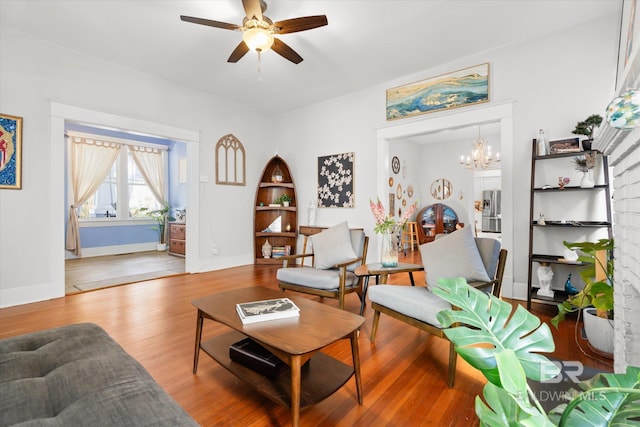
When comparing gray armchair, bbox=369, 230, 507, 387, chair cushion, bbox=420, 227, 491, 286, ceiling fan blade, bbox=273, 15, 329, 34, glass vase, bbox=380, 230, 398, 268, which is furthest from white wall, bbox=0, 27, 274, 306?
chair cushion, bbox=420, 227, 491, 286

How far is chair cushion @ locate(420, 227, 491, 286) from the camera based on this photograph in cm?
209

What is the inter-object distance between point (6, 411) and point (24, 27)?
4041 mm

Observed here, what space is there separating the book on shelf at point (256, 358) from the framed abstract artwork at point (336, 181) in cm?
338

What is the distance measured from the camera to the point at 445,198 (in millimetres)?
7957

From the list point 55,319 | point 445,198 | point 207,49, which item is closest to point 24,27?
point 207,49

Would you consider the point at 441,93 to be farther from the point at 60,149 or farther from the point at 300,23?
the point at 60,149

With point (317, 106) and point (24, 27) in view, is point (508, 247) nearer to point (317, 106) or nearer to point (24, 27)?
point (317, 106)

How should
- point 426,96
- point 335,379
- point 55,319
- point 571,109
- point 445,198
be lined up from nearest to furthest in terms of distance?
1. point 335,379
2. point 55,319
3. point 571,109
4. point 426,96
5. point 445,198

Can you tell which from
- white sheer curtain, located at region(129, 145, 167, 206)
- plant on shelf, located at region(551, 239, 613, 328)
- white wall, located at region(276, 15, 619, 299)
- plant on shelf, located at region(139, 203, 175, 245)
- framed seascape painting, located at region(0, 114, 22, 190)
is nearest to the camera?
plant on shelf, located at region(551, 239, 613, 328)

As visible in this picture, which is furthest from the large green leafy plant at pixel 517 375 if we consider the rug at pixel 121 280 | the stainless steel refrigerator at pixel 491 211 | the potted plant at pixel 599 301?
the stainless steel refrigerator at pixel 491 211

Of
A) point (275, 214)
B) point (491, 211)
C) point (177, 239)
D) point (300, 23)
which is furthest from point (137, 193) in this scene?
point (491, 211)

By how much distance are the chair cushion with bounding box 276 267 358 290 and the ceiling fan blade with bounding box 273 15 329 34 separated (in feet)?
7.40

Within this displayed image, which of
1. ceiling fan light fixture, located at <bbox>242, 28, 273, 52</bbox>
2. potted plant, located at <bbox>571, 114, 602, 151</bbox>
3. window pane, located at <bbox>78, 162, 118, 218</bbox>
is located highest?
ceiling fan light fixture, located at <bbox>242, 28, 273, 52</bbox>

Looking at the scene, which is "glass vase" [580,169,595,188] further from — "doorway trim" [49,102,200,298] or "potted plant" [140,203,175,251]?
"potted plant" [140,203,175,251]
